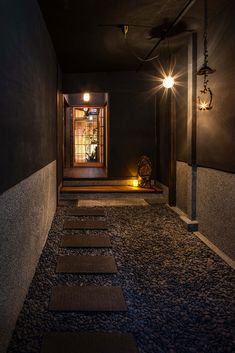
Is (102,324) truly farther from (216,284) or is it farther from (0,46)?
(0,46)

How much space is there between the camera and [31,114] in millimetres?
3865

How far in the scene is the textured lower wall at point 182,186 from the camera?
6923mm

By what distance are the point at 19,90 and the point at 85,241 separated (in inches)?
103

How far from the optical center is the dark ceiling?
466 centimetres

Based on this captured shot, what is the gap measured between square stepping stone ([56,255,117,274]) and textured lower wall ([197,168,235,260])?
4.86 feet

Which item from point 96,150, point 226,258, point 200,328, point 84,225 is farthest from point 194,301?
point 96,150

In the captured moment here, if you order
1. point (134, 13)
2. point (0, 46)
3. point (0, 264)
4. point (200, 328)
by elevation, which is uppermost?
point (134, 13)

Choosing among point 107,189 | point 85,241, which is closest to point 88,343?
point 85,241

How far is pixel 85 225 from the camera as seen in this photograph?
6027 mm

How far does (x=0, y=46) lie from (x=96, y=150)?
49.0ft

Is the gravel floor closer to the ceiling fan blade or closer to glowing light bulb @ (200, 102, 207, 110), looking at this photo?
glowing light bulb @ (200, 102, 207, 110)

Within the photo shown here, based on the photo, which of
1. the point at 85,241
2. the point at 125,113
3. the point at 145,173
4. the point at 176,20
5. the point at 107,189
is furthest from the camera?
the point at 125,113

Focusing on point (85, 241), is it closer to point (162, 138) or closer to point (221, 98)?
point (221, 98)

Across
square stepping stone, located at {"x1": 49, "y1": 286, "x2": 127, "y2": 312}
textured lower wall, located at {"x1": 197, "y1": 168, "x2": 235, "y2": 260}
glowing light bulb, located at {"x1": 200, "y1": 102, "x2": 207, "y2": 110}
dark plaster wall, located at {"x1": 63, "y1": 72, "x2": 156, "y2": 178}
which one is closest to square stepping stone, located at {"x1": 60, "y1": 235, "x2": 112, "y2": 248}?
square stepping stone, located at {"x1": 49, "y1": 286, "x2": 127, "y2": 312}
